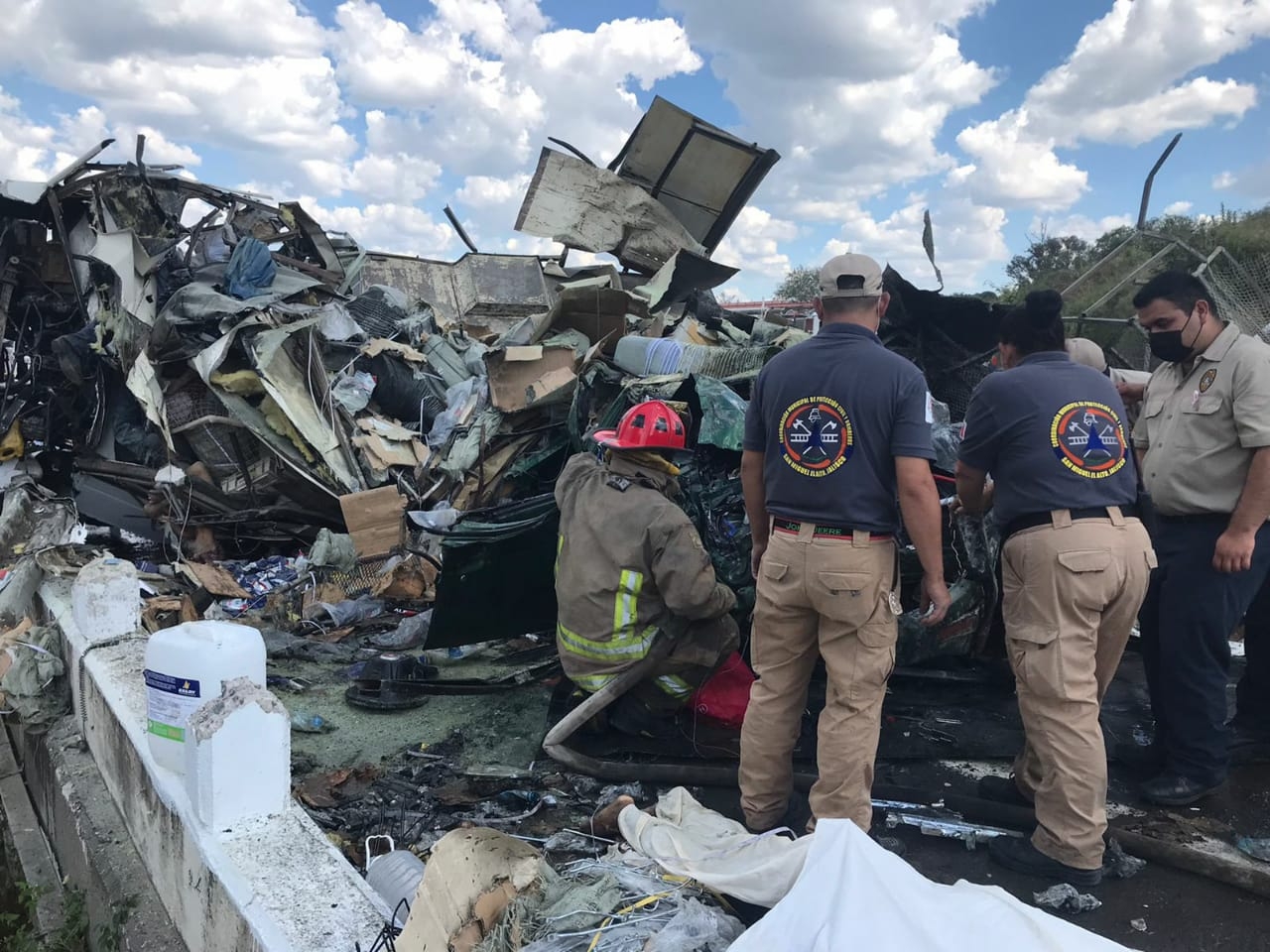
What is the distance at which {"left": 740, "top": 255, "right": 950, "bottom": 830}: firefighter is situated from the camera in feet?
8.93

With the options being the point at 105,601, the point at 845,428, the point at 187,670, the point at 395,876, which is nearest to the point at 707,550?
the point at 845,428

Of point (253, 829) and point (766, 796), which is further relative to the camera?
point (766, 796)

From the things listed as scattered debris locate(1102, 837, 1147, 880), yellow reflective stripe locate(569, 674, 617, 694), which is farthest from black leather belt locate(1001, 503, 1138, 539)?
yellow reflective stripe locate(569, 674, 617, 694)

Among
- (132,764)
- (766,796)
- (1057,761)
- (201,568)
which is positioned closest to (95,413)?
(201,568)

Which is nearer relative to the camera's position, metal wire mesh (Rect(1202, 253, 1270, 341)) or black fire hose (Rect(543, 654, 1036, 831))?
black fire hose (Rect(543, 654, 1036, 831))

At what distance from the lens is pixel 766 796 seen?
2.97m

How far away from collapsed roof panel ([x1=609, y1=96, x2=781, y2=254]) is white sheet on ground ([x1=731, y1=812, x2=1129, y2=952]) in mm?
9791

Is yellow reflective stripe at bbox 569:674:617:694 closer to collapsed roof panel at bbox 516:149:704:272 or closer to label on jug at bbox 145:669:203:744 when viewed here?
label on jug at bbox 145:669:203:744

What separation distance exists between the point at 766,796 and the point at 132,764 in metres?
2.21

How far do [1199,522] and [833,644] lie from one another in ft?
4.74

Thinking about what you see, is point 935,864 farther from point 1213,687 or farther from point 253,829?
point 253,829

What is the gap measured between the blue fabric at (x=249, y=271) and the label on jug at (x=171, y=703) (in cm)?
636

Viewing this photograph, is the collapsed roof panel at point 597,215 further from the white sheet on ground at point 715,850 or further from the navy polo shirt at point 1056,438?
the white sheet on ground at point 715,850

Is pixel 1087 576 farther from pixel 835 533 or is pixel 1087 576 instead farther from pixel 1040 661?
pixel 835 533
